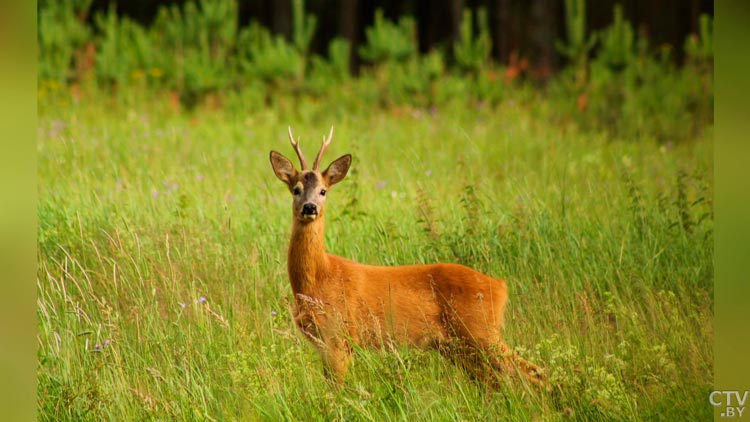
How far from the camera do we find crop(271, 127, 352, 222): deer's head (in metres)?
4.18

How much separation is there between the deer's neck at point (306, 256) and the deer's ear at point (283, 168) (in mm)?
206

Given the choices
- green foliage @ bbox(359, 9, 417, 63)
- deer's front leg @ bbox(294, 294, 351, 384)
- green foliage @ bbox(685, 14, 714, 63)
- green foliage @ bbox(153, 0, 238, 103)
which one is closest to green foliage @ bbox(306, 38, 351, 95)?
green foliage @ bbox(359, 9, 417, 63)

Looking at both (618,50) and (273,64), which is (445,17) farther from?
(273,64)

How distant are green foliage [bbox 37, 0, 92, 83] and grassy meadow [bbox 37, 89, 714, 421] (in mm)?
5757

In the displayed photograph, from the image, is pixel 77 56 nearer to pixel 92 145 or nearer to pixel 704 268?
pixel 92 145

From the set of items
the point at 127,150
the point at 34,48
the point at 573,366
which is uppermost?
the point at 34,48

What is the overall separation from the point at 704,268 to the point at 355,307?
7.55 ft

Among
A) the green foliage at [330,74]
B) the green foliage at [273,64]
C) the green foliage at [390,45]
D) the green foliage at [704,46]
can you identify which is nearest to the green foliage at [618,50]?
the green foliage at [704,46]

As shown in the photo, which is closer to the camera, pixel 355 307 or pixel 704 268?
pixel 355 307

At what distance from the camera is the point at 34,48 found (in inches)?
96.0

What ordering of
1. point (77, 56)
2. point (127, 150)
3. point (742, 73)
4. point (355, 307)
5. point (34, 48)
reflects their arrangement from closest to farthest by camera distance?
point (34, 48) < point (742, 73) < point (355, 307) < point (127, 150) < point (77, 56)

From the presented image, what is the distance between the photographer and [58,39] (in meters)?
14.5

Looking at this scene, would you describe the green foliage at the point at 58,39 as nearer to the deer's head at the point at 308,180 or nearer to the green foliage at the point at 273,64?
the green foliage at the point at 273,64

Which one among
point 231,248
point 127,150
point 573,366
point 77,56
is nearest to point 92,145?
point 127,150
